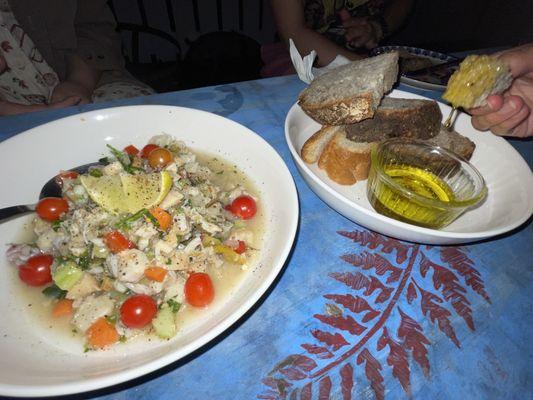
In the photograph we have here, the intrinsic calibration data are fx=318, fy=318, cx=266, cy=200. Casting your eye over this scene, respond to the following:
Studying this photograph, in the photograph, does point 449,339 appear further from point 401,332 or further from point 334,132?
point 334,132

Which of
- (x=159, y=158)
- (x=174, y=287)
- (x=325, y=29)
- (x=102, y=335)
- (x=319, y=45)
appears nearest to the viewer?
(x=102, y=335)

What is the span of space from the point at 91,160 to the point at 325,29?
4.21 metres

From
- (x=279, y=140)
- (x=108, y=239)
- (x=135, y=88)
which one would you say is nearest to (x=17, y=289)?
(x=108, y=239)

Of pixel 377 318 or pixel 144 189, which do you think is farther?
pixel 144 189

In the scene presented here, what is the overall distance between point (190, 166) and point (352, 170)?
1087 mm

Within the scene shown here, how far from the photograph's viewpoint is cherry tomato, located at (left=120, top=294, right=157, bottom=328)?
1.42 m

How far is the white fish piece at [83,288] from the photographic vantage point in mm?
1578

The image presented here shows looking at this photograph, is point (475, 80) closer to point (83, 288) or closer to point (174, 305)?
point (174, 305)

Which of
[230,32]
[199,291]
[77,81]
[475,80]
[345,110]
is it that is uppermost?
[475,80]

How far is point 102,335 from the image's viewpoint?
139cm

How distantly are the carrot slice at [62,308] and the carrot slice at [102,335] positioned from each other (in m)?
0.20

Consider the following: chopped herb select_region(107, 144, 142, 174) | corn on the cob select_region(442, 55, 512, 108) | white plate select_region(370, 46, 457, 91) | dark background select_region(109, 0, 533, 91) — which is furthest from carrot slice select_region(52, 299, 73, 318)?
dark background select_region(109, 0, 533, 91)

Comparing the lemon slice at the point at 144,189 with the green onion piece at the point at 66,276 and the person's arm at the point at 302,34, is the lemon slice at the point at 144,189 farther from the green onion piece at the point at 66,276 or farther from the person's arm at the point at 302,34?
the person's arm at the point at 302,34

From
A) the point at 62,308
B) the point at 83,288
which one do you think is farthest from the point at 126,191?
the point at 62,308
